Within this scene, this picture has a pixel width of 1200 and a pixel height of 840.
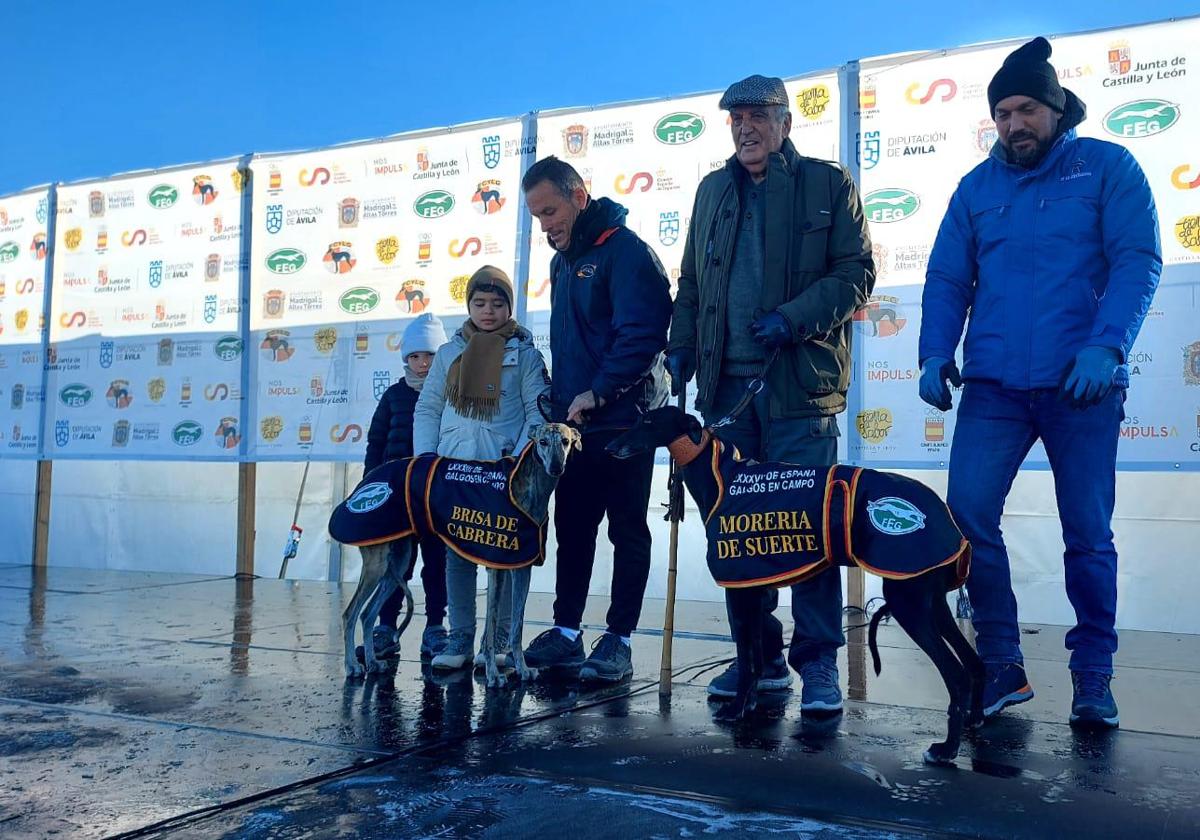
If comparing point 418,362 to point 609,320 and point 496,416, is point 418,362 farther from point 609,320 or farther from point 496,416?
point 609,320

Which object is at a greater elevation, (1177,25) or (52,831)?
(1177,25)

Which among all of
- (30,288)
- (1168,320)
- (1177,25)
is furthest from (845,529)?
(30,288)

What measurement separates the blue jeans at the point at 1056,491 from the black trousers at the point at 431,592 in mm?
2106

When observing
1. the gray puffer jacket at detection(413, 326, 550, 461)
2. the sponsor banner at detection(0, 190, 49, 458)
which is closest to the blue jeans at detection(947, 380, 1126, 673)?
the gray puffer jacket at detection(413, 326, 550, 461)

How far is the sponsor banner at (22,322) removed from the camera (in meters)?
7.92

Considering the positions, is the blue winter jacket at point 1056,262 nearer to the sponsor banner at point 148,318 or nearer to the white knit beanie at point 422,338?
the white knit beanie at point 422,338

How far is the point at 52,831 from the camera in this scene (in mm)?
2035

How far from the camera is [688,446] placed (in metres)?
3.24

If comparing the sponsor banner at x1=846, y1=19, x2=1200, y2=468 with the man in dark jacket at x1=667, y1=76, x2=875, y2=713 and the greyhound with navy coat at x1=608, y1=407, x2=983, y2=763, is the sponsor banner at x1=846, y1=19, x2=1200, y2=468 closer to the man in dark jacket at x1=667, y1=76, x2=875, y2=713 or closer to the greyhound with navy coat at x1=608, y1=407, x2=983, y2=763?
the man in dark jacket at x1=667, y1=76, x2=875, y2=713

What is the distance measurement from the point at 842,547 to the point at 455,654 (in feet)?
5.48

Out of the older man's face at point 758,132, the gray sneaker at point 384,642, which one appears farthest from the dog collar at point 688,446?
the gray sneaker at point 384,642

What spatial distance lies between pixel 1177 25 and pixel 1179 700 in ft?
10.2

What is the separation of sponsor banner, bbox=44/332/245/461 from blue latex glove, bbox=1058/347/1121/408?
5.50m

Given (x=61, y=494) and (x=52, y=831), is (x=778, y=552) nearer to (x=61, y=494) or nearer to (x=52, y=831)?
(x=52, y=831)
